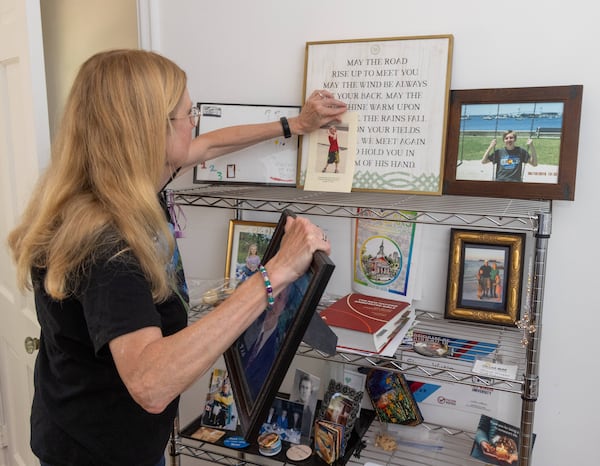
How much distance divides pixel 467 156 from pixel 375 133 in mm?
242

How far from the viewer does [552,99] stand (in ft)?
4.10

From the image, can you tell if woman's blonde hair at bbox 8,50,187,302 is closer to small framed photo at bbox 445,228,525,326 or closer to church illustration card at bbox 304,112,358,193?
church illustration card at bbox 304,112,358,193

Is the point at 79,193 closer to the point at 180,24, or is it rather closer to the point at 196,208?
the point at 196,208

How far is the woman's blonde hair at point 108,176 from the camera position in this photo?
88 cm

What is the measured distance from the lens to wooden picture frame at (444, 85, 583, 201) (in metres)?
1.24

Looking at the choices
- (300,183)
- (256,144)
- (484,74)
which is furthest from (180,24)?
(484,74)

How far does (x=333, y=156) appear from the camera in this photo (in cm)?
145

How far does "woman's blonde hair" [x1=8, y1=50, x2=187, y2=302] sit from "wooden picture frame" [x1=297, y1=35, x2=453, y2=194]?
0.57 meters

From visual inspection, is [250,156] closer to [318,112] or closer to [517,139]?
[318,112]

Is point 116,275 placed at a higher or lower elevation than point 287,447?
higher

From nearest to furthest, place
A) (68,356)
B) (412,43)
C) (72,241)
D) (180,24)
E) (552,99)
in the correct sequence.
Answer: (72,241)
(68,356)
(552,99)
(412,43)
(180,24)

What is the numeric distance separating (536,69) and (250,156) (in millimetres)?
787

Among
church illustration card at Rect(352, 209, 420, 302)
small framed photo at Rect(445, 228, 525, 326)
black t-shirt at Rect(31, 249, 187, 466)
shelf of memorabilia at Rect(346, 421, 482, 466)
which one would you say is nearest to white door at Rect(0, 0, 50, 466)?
black t-shirt at Rect(31, 249, 187, 466)

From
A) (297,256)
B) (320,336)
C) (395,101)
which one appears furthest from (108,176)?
(395,101)
